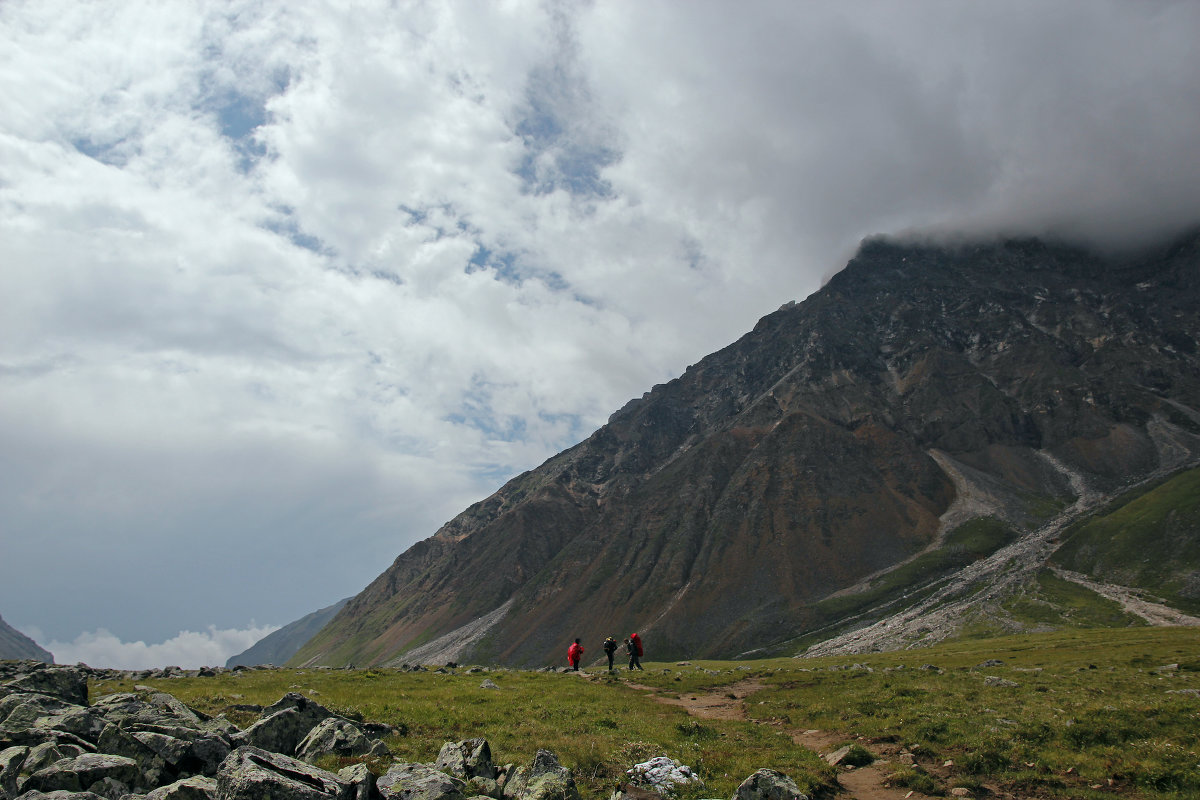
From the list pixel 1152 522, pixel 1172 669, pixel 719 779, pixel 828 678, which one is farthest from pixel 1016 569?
pixel 719 779

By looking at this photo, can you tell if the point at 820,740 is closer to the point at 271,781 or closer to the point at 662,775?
the point at 662,775

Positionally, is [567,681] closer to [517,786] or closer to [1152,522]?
[517,786]

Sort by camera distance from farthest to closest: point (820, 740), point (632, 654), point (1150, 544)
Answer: point (1150, 544) → point (632, 654) → point (820, 740)

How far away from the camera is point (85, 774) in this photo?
1218 centimetres

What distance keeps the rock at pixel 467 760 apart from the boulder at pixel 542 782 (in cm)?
97

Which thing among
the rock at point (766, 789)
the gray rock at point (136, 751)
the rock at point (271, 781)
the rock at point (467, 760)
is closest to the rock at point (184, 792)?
the rock at point (271, 781)

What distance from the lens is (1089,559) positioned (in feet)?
558

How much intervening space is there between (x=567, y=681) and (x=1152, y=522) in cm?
20817

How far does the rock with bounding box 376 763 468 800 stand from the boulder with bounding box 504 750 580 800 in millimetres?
1235

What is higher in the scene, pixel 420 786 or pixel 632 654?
pixel 420 786

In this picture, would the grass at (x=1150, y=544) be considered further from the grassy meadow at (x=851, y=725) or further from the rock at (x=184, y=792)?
the rock at (x=184, y=792)

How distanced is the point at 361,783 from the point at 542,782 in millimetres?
3911

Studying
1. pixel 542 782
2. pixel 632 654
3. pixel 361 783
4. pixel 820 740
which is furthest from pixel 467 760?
pixel 632 654

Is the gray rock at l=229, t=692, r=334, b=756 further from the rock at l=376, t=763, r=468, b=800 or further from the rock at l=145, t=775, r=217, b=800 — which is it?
the rock at l=376, t=763, r=468, b=800
